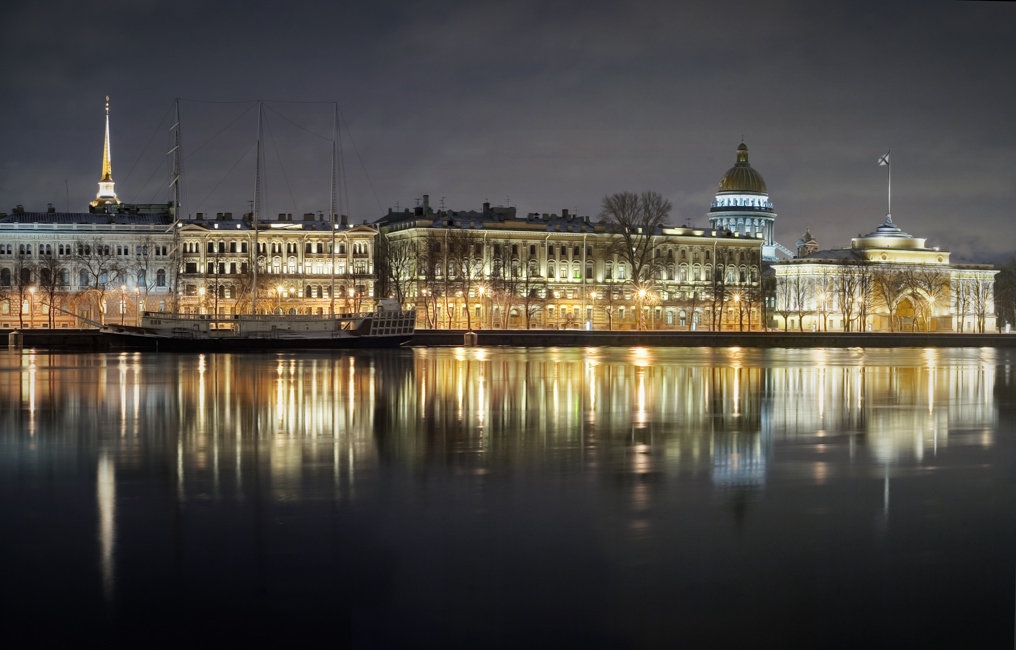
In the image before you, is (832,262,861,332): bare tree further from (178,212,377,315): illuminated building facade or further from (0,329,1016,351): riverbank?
(178,212,377,315): illuminated building facade

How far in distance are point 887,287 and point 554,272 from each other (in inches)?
1302

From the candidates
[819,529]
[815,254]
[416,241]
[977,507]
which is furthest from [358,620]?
[815,254]

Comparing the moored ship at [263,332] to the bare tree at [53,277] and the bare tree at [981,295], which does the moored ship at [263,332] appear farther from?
the bare tree at [981,295]

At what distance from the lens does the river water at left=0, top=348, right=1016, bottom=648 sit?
815 centimetres

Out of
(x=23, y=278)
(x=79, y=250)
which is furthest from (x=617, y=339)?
(x=79, y=250)

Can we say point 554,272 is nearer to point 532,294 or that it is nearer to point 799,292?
point 532,294

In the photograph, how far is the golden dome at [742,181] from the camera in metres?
178

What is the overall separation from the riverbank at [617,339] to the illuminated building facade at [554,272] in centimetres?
2451

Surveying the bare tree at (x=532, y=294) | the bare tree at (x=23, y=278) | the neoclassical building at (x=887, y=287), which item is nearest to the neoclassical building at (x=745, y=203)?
the neoclassical building at (x=887, y=287)

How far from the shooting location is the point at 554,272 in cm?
11888

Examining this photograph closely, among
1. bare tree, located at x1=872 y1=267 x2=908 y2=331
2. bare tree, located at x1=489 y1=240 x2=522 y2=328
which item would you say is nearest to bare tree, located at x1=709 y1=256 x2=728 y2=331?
bare tree, located at x1=872 y1=267 x2=908 y2=331

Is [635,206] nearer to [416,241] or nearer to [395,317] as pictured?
[416,241]

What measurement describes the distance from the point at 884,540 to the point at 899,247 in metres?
136

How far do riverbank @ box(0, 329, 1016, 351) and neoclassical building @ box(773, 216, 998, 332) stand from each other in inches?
1556
